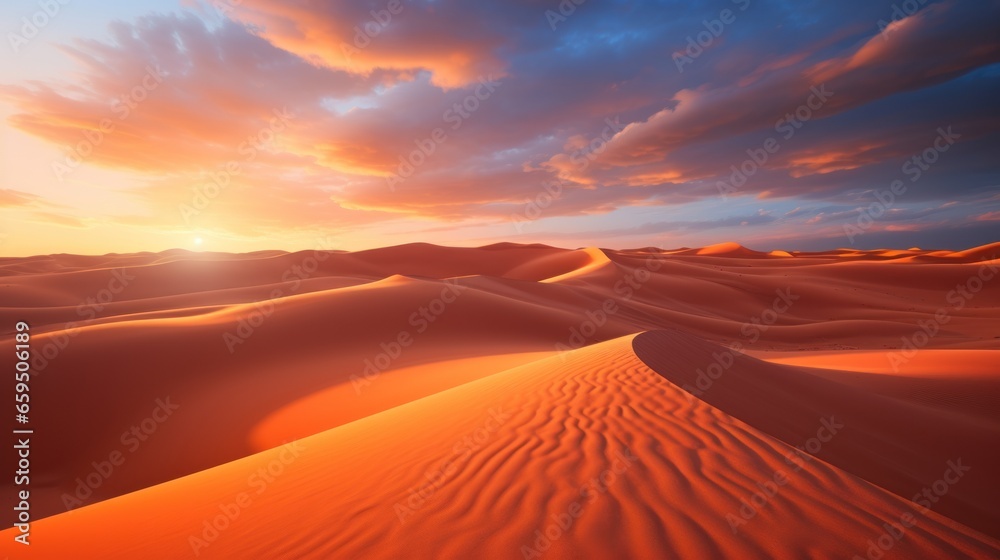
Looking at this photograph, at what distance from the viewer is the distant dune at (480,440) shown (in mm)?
2311

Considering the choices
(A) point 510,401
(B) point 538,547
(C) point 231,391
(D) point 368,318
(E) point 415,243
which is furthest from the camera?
(E) point 415,243

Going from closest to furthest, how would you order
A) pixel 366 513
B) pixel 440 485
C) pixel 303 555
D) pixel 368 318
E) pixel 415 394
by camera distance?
1. pixel 303 555
2. pixel 366 513
3. pixel 440 485
4. pixel 415 394
5. pixel 368 318

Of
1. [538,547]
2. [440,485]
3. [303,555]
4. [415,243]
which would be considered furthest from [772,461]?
[415,243]

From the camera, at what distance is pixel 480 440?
361cm

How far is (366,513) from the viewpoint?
2.68 metres

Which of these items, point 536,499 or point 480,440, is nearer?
point 536,499

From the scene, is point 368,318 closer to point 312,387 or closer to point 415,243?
point 312,387

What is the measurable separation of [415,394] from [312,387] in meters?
2.37

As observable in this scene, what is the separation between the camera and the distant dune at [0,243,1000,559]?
231 centimetres

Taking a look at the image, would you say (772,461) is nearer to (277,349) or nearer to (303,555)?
(303,555)

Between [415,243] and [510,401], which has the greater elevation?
[415,243]

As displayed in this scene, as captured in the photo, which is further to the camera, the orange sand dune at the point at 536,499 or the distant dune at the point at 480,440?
the distant dune at the point at 480,440

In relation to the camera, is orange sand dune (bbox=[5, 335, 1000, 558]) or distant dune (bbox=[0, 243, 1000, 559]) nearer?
orange sand dune (bbox=[5, 335, 1000, 558])

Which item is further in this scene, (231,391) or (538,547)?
(231,391)
